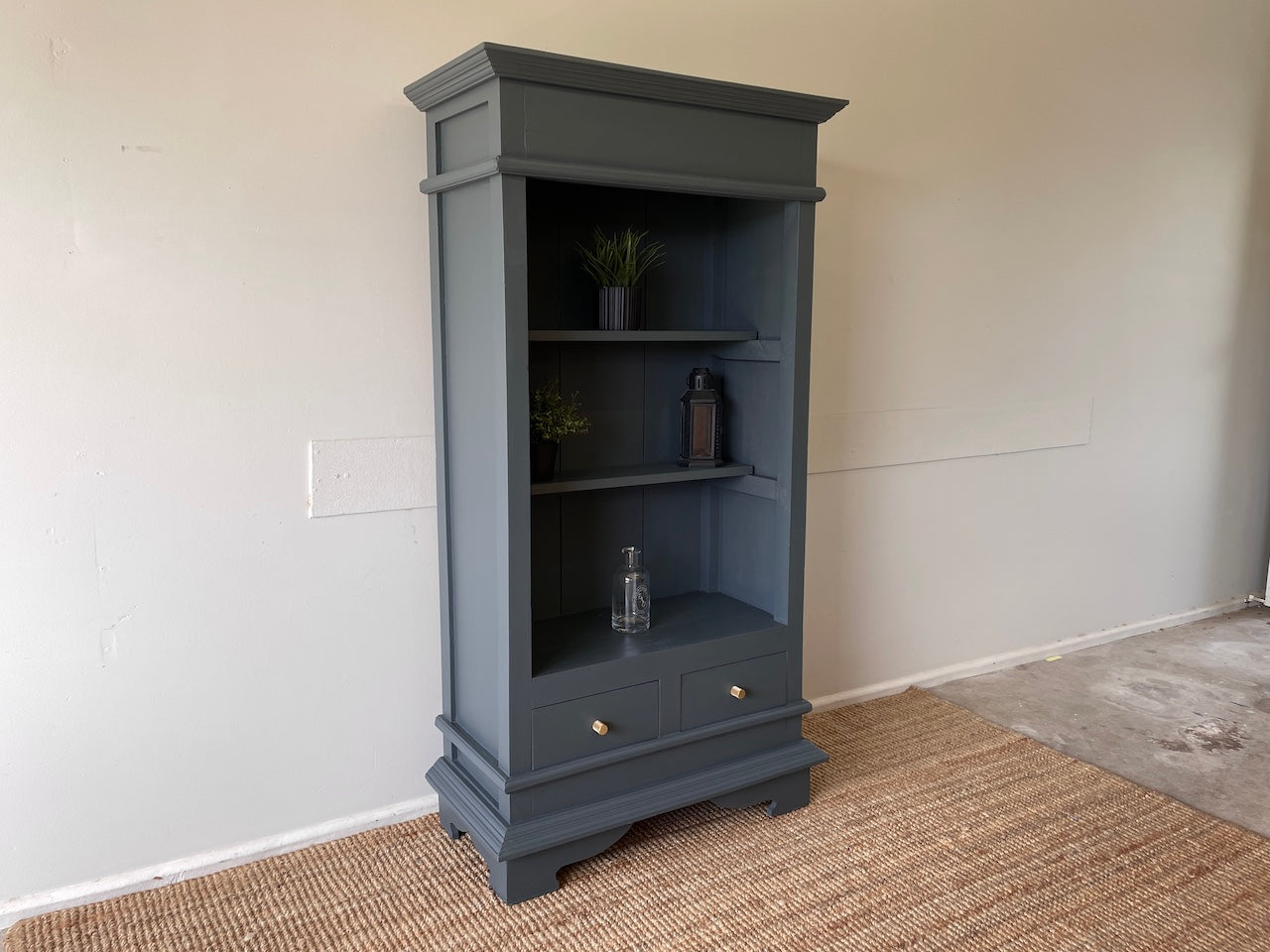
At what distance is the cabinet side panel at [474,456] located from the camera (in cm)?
207

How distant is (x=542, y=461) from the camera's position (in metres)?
2.26

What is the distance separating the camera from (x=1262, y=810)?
261 cm

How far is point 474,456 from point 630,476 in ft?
1.19

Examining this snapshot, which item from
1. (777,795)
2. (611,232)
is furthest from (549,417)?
(777,795)

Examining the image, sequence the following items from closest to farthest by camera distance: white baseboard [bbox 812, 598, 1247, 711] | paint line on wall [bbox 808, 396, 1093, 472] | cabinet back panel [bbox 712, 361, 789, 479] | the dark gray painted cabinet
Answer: the dark gray painted cabinet, cabinet back panel [bbox 712, 361, 789, 479], paint line on wall [bbox 808, 396, 1093, 472], white baseboard [bbox 812, 598, 1247, 711]

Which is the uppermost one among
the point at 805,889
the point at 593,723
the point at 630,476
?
the point at 630,476

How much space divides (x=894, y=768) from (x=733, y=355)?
1218mm

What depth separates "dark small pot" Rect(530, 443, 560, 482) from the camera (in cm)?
225

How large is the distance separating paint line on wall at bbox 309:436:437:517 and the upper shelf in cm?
44

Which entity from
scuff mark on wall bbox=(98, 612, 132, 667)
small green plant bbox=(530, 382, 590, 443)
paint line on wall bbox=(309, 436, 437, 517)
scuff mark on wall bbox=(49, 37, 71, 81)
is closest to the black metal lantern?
small green plant bbox=(530, 382, 590, 443)

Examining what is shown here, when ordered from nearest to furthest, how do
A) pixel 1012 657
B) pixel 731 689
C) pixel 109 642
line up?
pixel 109 642
pixel 731 689
pixel 1012 657

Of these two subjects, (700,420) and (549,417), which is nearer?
(549,417)

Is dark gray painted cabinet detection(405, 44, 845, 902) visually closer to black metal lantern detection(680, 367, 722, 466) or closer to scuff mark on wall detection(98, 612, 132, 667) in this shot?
black metal lantern detection(680, 367, 722, 466)

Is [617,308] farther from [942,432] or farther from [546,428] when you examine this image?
[942,432]
